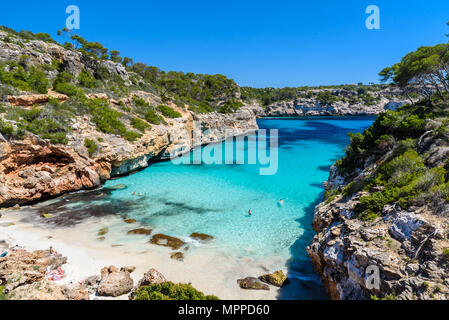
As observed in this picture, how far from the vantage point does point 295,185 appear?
63.1 ft

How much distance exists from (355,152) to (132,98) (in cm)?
2585

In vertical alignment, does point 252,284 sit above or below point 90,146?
below

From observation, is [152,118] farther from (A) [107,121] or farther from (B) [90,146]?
(B) [90,146]

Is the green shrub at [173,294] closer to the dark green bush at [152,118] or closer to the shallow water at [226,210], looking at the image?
the shallow water at [226,210]

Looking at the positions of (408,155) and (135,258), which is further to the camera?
(135,258)

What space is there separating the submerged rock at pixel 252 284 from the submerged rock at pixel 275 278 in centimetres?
26

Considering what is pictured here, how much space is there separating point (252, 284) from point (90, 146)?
1632cm

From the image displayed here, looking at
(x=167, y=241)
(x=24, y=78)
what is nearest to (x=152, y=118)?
(x=24, y=78)

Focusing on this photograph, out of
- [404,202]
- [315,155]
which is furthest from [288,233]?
[315,155]

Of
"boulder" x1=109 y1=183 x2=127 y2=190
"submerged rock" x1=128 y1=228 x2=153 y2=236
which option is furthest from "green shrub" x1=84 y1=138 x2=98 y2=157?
"submerged rock" x1=128 y1=228 x2=153 y2=236

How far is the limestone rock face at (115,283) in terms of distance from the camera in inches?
297

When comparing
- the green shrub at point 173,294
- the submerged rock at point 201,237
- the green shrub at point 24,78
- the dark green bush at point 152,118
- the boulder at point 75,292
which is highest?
the green shrub at point 24,78

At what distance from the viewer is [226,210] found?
14.9 m

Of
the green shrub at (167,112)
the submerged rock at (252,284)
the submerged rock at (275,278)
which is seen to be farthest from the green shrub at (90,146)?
the submerged rock at (275,278)
